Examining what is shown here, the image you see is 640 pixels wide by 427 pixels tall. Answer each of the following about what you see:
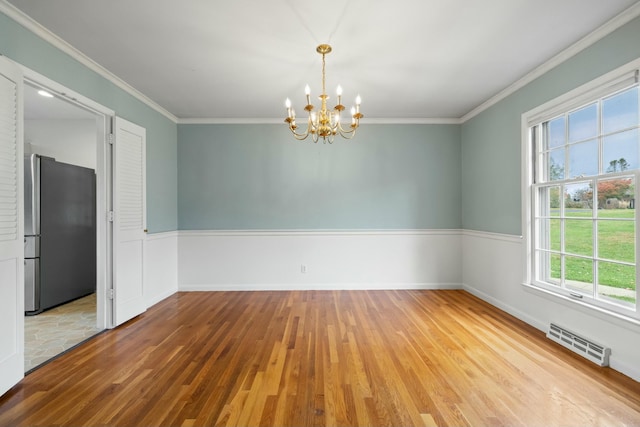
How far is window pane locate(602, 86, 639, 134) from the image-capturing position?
7.82ft

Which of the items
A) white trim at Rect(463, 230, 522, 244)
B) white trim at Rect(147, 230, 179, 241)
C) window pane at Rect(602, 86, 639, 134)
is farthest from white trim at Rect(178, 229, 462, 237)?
window pane at Rect(602, 86, 639, 134)

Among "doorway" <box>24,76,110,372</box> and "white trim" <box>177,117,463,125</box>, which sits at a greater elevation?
"white trim" <box>177,117,463,125</box>

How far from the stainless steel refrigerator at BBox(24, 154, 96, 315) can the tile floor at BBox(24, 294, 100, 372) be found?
11.0 inches

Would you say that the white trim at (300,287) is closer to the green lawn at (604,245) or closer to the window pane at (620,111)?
the green lawn at (604,245)

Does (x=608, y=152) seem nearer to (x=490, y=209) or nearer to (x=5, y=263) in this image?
(x=490, y=209)

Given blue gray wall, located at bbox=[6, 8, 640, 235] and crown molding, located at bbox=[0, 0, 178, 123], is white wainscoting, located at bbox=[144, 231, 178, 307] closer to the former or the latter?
blue gray wall, located at bbox=[6, 8, 640, 235]

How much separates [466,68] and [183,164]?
4150 mm

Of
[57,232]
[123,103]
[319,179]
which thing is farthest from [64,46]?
[319,179]

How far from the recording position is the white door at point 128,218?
3.36 m

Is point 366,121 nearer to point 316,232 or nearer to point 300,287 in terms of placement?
point 316,232

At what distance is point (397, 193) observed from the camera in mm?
4961

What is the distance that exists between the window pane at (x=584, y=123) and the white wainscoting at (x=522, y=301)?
49.0 inches

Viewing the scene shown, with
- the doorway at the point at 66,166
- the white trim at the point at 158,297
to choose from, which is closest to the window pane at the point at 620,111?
the doorway at the point at 66,166

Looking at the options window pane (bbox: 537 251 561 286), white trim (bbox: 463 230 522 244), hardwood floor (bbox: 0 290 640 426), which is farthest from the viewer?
white trim (bbox: 463 230 522 244)
